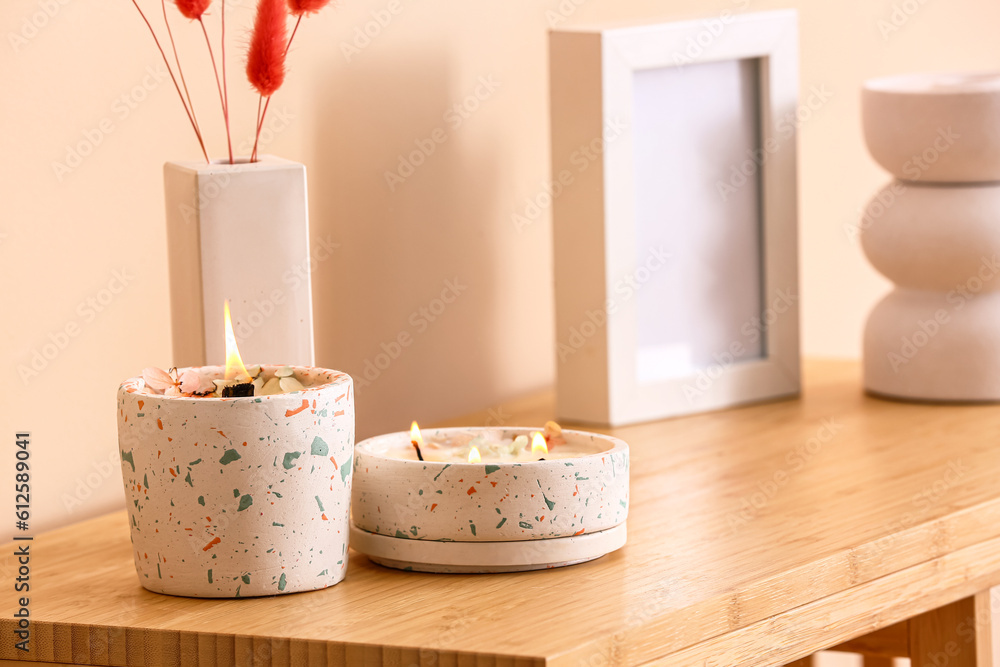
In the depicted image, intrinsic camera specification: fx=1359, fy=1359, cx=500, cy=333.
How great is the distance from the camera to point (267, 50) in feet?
2.57

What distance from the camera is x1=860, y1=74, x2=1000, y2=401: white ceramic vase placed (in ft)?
→ 3.75

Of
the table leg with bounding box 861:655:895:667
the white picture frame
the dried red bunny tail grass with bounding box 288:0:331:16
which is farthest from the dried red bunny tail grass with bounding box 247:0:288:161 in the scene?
the table leg with bounding box 861:655:895:667

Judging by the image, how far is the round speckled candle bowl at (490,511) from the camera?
0.73m

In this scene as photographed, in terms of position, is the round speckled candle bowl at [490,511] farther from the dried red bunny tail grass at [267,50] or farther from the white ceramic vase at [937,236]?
the white ceramic vase at [937,236]

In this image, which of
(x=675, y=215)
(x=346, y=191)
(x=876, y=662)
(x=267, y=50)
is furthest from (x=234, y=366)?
(x=876, y=662)

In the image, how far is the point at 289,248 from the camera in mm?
831

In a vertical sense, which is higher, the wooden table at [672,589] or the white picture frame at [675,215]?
the white picture frame at [675,215]

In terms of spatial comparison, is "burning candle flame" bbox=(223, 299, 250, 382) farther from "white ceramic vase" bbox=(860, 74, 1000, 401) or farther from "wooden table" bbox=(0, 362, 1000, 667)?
"white ceramic vase" bbox=(860, 74, 1000, 401)

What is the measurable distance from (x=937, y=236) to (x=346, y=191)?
0.50 metres

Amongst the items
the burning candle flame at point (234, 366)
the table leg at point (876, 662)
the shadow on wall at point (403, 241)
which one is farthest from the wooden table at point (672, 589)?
the table leg at point (876, 662)

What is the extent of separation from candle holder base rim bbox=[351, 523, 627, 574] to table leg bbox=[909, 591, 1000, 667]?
30 cm

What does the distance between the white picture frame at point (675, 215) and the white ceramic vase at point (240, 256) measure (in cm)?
33

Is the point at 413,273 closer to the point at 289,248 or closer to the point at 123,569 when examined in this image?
the point at 289,248

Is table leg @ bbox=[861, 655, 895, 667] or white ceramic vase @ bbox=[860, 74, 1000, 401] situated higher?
white ceramic vase @ bbox=[860, 74, 1000, 401]
